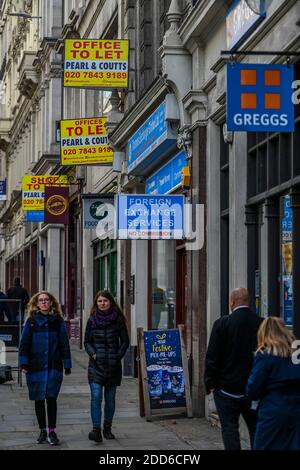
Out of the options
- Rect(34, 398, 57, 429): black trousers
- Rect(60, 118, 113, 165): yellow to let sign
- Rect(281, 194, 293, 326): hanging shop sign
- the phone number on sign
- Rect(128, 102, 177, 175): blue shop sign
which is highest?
the phone number on sign

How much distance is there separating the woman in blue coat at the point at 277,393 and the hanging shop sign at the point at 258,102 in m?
2.75

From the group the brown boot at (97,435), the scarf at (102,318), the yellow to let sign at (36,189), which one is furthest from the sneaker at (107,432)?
the yellow to let sign at (36,189)

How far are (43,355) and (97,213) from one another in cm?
1228

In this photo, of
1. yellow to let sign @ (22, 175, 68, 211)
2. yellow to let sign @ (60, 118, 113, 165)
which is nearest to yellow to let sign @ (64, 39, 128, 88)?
yellow to let sign @ (60, 118, 113, 165)

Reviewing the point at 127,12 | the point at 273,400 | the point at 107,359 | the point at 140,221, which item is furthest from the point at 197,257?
the point at 127,12

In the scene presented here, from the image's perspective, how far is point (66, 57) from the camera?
20.0 meters

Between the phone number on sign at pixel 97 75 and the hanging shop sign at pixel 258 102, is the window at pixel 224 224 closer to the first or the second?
the hanging shop sign at pixel 258 102

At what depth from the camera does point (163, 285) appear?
18938mm

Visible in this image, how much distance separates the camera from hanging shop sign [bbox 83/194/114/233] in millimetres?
23703

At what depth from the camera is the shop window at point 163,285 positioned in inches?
709

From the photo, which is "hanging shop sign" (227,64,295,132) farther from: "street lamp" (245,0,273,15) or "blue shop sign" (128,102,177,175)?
"blue shop sign" (128,102,177,175)

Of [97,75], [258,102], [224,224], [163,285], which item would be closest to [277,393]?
[258,102]

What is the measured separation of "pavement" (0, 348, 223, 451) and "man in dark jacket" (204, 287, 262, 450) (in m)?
2.08

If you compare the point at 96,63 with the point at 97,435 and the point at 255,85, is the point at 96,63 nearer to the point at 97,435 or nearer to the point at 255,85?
the point at 97,435
